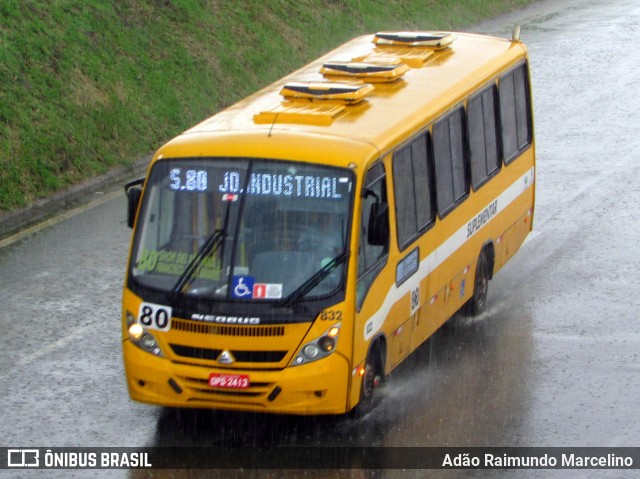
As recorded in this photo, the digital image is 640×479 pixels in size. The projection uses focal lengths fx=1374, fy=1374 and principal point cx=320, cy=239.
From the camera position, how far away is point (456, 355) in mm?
13008

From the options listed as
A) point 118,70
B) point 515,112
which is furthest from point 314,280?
point 118,70

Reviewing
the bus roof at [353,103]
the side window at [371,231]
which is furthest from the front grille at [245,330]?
the bus roof at [353,103]

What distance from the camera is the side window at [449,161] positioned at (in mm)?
12661

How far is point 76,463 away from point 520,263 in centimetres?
704

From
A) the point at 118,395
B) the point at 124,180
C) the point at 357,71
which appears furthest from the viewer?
the point at 124,180

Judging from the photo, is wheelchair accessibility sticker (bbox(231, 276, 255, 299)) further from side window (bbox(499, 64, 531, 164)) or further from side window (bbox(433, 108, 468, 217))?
side window (bbox(499, 64, 531, 164))

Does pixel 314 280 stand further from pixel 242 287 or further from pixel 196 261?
pixel 196 261

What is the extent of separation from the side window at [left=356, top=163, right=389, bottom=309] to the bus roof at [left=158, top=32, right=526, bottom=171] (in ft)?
0.71

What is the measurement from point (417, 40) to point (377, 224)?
14.7 feet

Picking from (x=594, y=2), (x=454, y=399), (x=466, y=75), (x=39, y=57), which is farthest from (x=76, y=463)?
(x=594, y=2)

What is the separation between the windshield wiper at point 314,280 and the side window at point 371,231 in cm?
24

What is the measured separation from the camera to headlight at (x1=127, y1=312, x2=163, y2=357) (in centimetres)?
1062

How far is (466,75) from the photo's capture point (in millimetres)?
13742

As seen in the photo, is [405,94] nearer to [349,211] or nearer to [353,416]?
[349,211]
